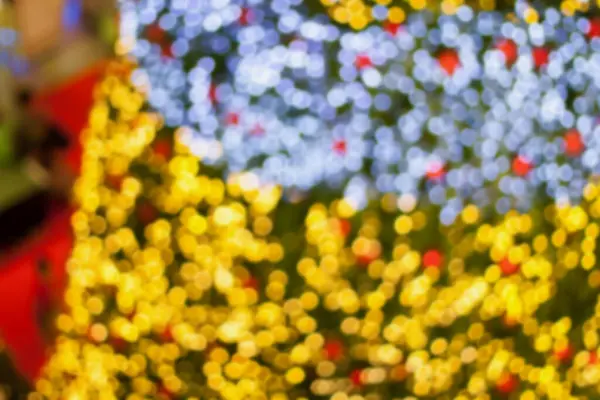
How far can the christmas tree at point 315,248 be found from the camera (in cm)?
53

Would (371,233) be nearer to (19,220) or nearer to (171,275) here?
(171,275)

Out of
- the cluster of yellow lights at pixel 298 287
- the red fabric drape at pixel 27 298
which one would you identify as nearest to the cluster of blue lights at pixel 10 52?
the red fabric drape at pixel 27 298

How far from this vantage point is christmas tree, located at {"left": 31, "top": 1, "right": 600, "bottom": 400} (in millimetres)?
527

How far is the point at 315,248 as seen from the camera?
0.54 m

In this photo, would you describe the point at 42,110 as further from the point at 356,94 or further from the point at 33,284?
the point at 356,94

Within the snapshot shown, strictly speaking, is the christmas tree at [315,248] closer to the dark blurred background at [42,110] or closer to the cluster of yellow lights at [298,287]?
the cluster of yellow lights at [298,287]

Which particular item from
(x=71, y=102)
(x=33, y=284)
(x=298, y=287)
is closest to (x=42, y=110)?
(x=71, y=102)

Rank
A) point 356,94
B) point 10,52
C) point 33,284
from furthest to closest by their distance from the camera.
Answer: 1. point 10,52
2. point 33,284
3. point 356,94

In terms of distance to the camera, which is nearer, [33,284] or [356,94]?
[356,94]

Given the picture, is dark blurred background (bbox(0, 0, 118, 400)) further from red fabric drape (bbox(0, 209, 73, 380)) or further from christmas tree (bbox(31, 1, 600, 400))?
christmas tree (bbox(31, 1, 600, 400))

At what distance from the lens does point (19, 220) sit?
1314 mm

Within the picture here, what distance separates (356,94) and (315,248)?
0.43 feet

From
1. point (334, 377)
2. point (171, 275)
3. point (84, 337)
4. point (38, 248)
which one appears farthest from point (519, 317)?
point (38, 248)

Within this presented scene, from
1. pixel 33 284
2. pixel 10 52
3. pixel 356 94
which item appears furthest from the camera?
pixel 10 52
